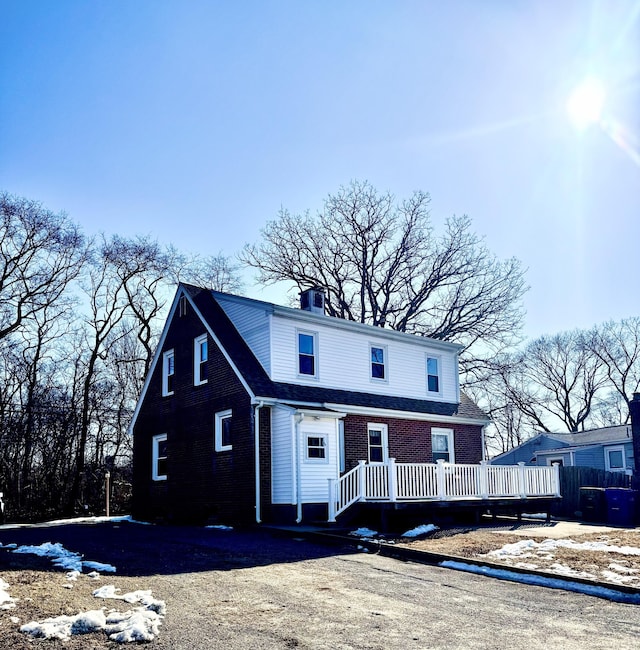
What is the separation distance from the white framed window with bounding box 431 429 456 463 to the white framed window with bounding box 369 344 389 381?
7.80 feet

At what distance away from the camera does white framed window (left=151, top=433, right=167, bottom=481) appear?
21.7m

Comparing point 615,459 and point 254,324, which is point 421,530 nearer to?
point 254,324

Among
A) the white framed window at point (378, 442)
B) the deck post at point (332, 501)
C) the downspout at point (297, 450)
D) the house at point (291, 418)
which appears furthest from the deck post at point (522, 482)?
the downspout at point (297, 450)

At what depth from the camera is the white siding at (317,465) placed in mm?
16844

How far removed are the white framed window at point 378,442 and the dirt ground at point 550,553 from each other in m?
4.36

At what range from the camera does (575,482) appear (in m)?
25.5

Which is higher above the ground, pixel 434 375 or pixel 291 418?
pixel 434 375

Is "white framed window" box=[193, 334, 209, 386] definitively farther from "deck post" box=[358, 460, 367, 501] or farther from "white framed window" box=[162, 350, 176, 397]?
"deck post" box=[358, 460, 367, 501]

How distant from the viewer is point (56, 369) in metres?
32.8

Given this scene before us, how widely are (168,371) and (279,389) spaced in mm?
5787

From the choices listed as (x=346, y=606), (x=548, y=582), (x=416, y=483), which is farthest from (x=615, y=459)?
(x=346, y=606)

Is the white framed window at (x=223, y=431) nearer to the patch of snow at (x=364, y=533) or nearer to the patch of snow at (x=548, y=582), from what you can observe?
the patch of snow at (x=364, y=533)

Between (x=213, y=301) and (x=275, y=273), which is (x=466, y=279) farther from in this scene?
(x=213, y=301)

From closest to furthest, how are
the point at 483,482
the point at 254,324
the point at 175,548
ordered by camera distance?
1. the point at 175,548
2. the point at 483,482
3. the point at 254,324
